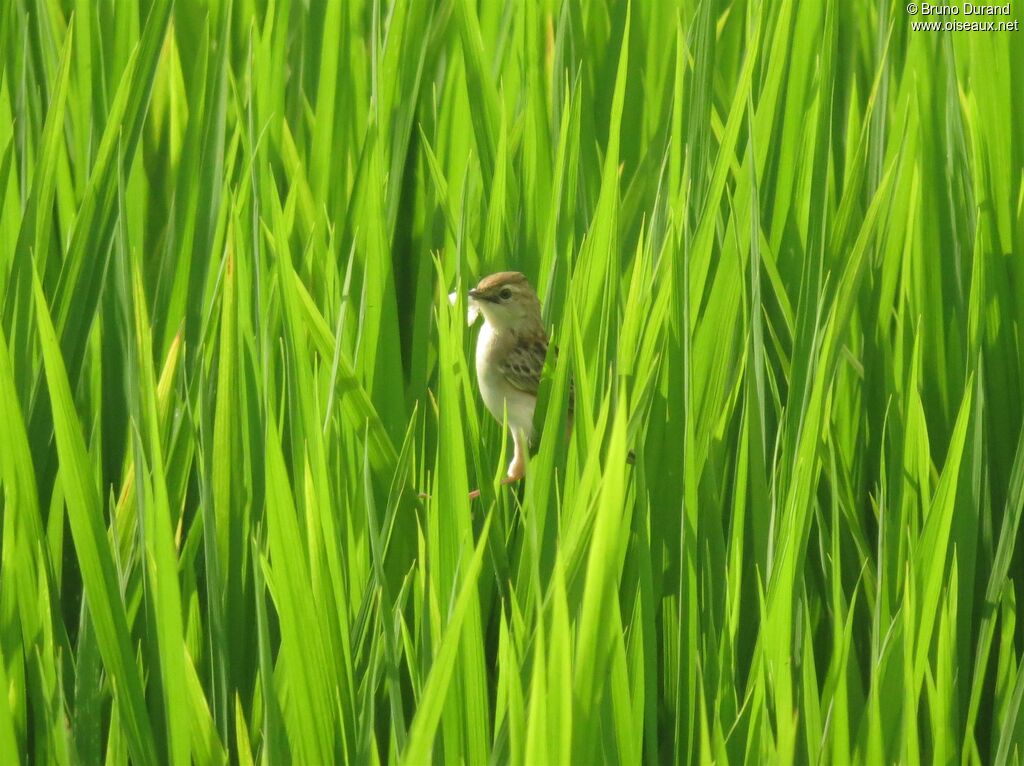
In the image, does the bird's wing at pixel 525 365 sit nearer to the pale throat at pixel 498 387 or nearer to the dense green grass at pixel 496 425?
the pale throat at pixel 498 387

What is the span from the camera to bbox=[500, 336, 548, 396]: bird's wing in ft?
6.71

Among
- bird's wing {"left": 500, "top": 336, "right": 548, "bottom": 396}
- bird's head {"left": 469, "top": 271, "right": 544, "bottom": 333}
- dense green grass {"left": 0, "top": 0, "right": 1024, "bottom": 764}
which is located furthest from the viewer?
bird's wing {"left": 500, "top": 336, "right": 548, "bottom": 396}

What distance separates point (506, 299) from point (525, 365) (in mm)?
153

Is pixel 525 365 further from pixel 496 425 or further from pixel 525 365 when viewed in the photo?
pixel 496 425

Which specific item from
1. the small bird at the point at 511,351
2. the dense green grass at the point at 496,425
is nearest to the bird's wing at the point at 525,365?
the small bird at the point at 511,351

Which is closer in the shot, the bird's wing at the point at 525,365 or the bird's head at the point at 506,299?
the bird's head at the point at 506,299

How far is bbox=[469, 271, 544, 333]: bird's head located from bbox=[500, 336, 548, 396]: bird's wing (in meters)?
0.06

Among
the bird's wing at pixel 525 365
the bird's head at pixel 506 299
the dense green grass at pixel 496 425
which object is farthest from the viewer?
the bird's wing at pixel 525 365

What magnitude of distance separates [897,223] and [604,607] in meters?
1.08

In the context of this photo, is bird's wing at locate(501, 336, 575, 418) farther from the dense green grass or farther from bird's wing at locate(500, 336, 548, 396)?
the dense green grass

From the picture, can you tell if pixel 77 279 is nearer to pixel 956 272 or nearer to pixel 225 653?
pixel 225 653

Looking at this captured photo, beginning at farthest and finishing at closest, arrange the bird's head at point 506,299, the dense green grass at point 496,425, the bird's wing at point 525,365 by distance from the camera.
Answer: the bird's wing at point 525,365 < the bird's head at point 506,299 < the dense green grass at point 496,425

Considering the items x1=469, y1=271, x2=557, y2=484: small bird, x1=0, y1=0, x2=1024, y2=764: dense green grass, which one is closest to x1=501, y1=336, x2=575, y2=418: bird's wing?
x1=469, y1=271, x2=557, y2=484: small bird

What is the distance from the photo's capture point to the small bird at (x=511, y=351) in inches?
76.5
